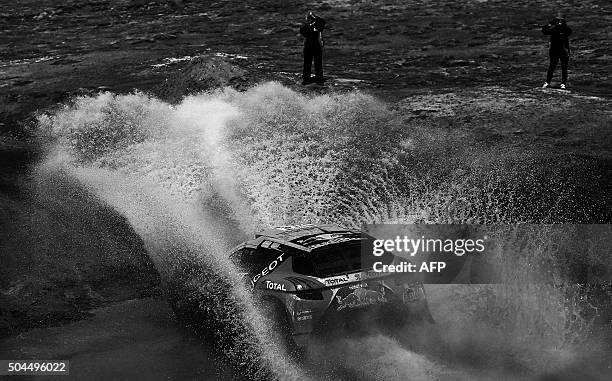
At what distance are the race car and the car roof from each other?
0.02 meters

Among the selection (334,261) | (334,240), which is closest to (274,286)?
(334,261)

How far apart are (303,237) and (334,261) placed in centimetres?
90

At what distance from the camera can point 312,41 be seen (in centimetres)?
2295

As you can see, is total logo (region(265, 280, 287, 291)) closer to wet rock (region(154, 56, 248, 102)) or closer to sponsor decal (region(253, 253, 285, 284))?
sponsor decal (region(253, 253, 285, 284))

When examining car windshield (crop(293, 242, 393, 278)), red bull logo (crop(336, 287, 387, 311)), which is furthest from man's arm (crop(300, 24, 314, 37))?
red bull logo (crop(336, 287, 387, 311))

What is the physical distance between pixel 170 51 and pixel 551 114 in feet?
52.1

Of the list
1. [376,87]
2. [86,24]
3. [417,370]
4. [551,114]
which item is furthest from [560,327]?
[86,24]

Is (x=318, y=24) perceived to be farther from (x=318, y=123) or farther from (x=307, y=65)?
(x=318, y=123)

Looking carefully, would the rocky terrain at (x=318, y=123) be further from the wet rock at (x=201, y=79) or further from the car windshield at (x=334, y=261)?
the car windshield at (x=334, y=261)

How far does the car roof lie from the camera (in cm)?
1162

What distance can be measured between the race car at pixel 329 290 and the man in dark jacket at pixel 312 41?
38.3 ft

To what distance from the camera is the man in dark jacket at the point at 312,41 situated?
22.6 meters

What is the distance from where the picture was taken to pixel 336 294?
10672mm

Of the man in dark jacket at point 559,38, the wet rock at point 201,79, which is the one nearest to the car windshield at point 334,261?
the man in dark jacket at point 559,38
